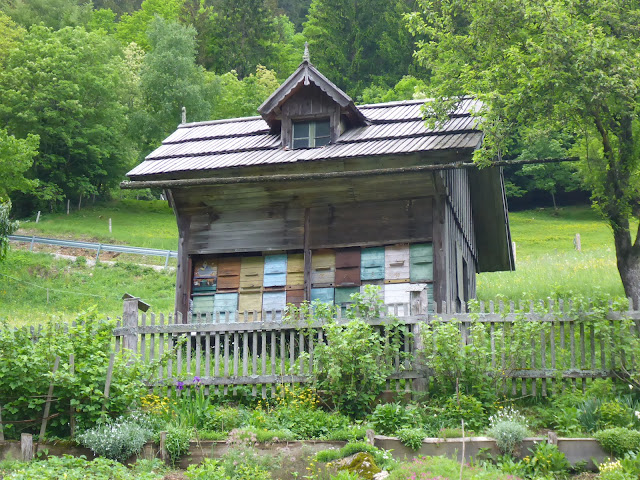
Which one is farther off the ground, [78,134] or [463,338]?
[78,134]

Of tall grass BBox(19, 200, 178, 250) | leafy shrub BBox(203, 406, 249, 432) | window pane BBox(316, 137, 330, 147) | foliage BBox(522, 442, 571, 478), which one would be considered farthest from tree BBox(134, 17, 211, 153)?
foliage BBox(522, 442, 571, 478)

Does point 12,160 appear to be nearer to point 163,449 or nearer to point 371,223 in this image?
point 371,223

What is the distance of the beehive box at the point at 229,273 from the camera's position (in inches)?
758

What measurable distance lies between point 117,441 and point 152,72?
57342mm

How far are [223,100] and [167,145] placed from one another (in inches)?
1857

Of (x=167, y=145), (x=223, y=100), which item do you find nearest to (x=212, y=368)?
(x=167, y=145)

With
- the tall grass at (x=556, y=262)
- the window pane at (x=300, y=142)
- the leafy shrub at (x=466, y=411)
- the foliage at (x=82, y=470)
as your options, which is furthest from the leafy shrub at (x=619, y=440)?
the window pane at (x=300, y=142)

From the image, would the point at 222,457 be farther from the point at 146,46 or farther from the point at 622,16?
the point at 146,46

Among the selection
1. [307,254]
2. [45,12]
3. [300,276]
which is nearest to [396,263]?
[307,254]

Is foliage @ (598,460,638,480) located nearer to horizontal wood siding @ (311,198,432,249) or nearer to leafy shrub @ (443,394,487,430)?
leafy shrub @ (443,394,487,430)

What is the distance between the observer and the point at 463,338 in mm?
13109

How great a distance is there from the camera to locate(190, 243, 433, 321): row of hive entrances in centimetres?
1817

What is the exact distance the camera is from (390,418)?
1230 cm

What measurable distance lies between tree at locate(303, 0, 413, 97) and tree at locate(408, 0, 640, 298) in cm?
4469
